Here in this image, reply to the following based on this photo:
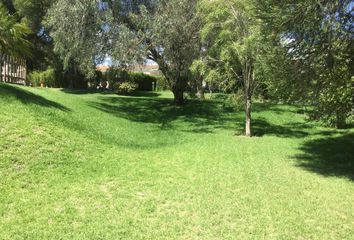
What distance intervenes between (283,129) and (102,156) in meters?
8.86

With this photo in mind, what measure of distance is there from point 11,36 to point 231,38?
7.47 meters

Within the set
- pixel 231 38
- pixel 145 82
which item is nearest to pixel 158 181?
pixel 231 38

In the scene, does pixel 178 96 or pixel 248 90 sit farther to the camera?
pixel 178 96

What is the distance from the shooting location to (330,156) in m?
11.9

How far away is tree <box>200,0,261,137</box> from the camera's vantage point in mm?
13430

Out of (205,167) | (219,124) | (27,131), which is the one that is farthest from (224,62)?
(27,131)

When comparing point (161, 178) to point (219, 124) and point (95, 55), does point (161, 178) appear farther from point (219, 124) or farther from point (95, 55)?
point (95, 55)

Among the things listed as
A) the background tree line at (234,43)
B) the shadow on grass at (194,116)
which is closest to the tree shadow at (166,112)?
the shadow on grass at (194,116)

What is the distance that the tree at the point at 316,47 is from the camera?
8.91 m

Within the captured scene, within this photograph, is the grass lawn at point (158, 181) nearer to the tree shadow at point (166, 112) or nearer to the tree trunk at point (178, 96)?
the tree shadow at point (166, 112)

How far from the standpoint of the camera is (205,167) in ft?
31.6

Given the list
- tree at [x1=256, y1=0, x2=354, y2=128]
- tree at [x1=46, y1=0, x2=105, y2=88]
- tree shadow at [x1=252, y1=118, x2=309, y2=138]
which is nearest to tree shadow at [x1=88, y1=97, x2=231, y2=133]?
tree shadow at [x1=252, y1=118, x2=309, y2=138]

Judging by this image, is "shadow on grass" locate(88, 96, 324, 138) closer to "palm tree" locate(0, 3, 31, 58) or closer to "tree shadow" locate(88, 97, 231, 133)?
"tree shadow" locate(88, 97, 231, 133)

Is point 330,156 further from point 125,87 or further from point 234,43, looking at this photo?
point 125,87
